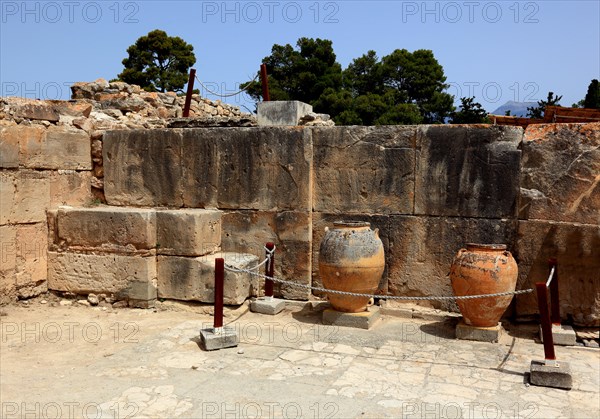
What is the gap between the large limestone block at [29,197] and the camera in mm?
6996

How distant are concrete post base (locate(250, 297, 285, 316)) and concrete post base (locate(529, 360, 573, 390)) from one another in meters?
3.15

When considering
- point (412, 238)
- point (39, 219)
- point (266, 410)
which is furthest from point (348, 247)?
point (39, 219)

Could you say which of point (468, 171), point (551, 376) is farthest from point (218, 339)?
point (468, 171)

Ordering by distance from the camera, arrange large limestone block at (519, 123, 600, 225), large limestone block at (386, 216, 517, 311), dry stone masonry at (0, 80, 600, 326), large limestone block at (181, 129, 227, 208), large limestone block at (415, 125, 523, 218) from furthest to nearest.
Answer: large limestone block at (181, 129, 227, 208), large limestone block at (386, 216, 517, 311), large limestone block at (415, 125, 523, 218), dry stone masonry at (0, 80, 600, 326), large limestone block at (519, 123, 600, 225)

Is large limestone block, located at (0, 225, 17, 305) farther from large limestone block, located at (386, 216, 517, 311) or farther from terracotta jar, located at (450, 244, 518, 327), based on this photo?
terracotta jar, located at (450, 244, 518, 327)

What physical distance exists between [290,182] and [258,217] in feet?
2.13

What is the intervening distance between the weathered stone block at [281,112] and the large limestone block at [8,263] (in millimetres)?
3686

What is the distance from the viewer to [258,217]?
24.4ft

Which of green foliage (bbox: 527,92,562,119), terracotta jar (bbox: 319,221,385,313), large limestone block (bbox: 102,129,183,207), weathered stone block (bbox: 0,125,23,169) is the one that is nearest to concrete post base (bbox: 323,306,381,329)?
terracotta jar (bbox: 319,221,385,313)

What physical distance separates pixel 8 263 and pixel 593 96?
67.9 feet

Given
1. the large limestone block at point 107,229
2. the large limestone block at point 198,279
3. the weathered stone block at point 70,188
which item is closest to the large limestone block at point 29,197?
the weathered stone block at point 70,188

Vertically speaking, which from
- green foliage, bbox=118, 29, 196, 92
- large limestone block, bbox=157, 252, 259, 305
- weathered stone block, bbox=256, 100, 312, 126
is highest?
green foliage, bbox=118, 29, 196, 92

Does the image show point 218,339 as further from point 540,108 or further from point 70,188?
point 540,108

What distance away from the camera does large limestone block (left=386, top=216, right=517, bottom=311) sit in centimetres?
655
